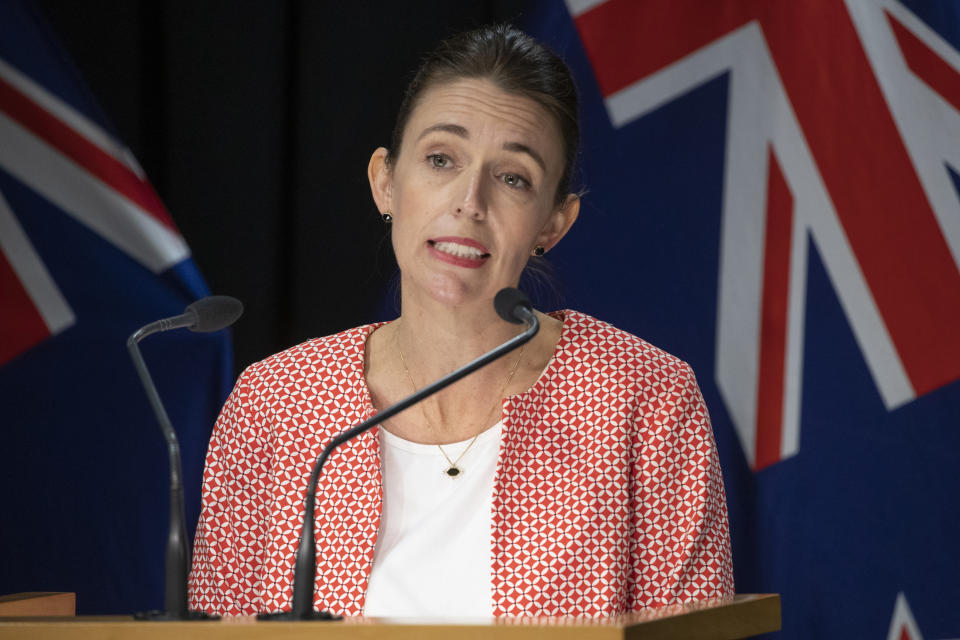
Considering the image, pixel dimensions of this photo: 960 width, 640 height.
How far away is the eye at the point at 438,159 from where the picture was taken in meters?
1.64

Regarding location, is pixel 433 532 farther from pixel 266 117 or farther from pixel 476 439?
pixel 266 117

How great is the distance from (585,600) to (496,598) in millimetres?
125

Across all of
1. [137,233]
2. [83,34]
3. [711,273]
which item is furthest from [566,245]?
[83,34]

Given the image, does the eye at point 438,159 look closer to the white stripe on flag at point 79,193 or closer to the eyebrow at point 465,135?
the eyebrow at point 465,135

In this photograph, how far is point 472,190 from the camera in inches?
62.1

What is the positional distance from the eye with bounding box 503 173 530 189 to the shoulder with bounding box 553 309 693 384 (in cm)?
25

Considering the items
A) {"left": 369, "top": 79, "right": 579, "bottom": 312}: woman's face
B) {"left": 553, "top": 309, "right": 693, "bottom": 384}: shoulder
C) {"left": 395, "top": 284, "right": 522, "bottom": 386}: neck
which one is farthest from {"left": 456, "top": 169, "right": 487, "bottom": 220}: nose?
{"left": 553, "top": 309, "right": 693, "bottom": 384}: shoulder

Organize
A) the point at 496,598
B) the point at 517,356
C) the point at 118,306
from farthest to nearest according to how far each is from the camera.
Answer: the point at 118,306, the point at 517,356, the point at 496,598

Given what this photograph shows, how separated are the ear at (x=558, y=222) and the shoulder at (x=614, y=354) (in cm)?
14

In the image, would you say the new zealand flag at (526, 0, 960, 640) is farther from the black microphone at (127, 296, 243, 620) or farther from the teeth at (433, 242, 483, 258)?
the black microphone at (127, 296, 243, 620)

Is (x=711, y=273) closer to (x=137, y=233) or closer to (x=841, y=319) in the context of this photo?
(x=841, y=319)

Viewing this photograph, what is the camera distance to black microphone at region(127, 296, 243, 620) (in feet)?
3.18

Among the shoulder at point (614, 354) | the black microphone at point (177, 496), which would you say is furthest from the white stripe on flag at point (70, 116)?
the black microphone at point (177, 496)

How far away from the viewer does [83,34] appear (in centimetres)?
233
